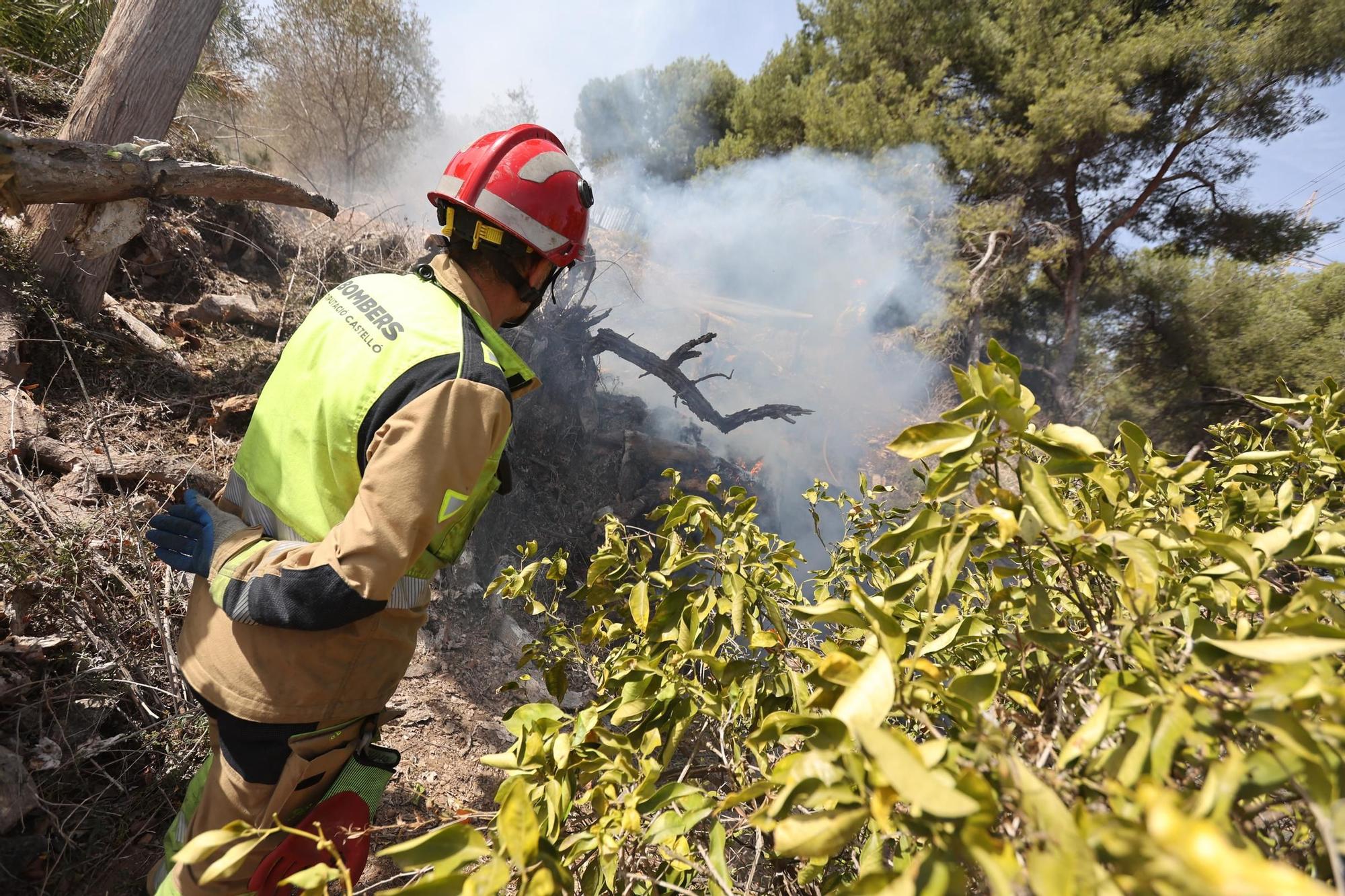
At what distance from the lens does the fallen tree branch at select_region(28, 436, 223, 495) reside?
280cm

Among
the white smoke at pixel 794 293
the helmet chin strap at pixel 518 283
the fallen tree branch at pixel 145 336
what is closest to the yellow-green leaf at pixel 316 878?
the helmet chin strap at pixel 518 283

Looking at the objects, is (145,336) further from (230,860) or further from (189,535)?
(230,860)

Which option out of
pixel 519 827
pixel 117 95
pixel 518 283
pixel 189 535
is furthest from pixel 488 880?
pixel 117 95

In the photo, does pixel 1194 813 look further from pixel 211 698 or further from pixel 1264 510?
pixel 211 698

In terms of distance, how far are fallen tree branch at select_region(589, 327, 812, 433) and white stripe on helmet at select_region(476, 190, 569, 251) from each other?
4095 millimetres

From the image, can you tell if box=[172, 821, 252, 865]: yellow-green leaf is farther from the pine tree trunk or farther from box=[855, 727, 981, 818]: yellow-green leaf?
the pine tree trunk

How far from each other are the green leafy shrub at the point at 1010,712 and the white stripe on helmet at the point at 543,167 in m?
1.05

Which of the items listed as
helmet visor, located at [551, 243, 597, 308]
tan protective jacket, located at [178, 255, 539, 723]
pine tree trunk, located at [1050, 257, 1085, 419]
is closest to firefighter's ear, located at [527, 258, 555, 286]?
tan protective jacket, located at [178, 255, 539, 723]

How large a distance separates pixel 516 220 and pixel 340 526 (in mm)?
931

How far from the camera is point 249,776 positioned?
1.36 meters

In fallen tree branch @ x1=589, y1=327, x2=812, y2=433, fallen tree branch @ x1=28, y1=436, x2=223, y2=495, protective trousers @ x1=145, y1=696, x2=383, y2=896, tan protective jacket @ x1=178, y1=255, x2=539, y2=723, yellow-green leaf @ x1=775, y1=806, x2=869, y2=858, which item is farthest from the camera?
fallen tree branch @ x1=589, y1=327, x2=812, y2=433

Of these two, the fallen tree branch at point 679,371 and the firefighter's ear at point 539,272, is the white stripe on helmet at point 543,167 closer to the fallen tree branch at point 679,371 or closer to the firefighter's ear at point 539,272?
the firefighter's ear at point 539,272

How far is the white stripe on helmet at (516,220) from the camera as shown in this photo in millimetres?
1623

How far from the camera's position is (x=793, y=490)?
30.3 ft
